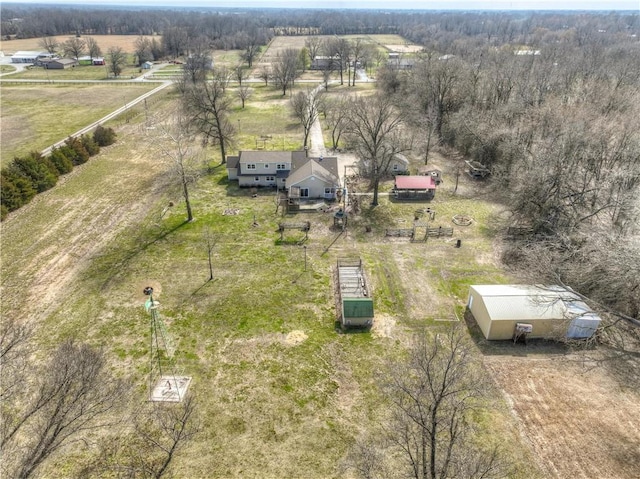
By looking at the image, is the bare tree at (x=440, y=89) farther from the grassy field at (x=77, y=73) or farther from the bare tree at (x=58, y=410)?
the grassy field at (x=77, y=73)

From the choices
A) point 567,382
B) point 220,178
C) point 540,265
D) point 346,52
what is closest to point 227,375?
point 567,382

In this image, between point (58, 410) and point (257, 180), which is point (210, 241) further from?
point (58, 410)

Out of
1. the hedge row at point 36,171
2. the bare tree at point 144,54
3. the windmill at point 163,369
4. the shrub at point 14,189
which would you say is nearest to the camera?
the windmill at point 163,369

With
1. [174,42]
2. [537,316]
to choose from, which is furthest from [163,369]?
[174,42]

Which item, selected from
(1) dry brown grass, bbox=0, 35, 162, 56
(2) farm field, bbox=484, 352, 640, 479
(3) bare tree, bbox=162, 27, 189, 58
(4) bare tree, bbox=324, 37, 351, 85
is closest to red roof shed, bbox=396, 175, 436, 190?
(2) farm field, bbox=484, 352, 640, 479

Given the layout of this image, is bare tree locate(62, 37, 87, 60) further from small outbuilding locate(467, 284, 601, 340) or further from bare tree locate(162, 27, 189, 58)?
small outbuilding locate(467, 284, 601, 340)

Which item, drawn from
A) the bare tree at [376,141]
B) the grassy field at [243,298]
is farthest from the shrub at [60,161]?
the bare tree at [376,141]

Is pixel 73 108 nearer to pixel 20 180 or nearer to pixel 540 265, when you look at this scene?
pixel 20 180
